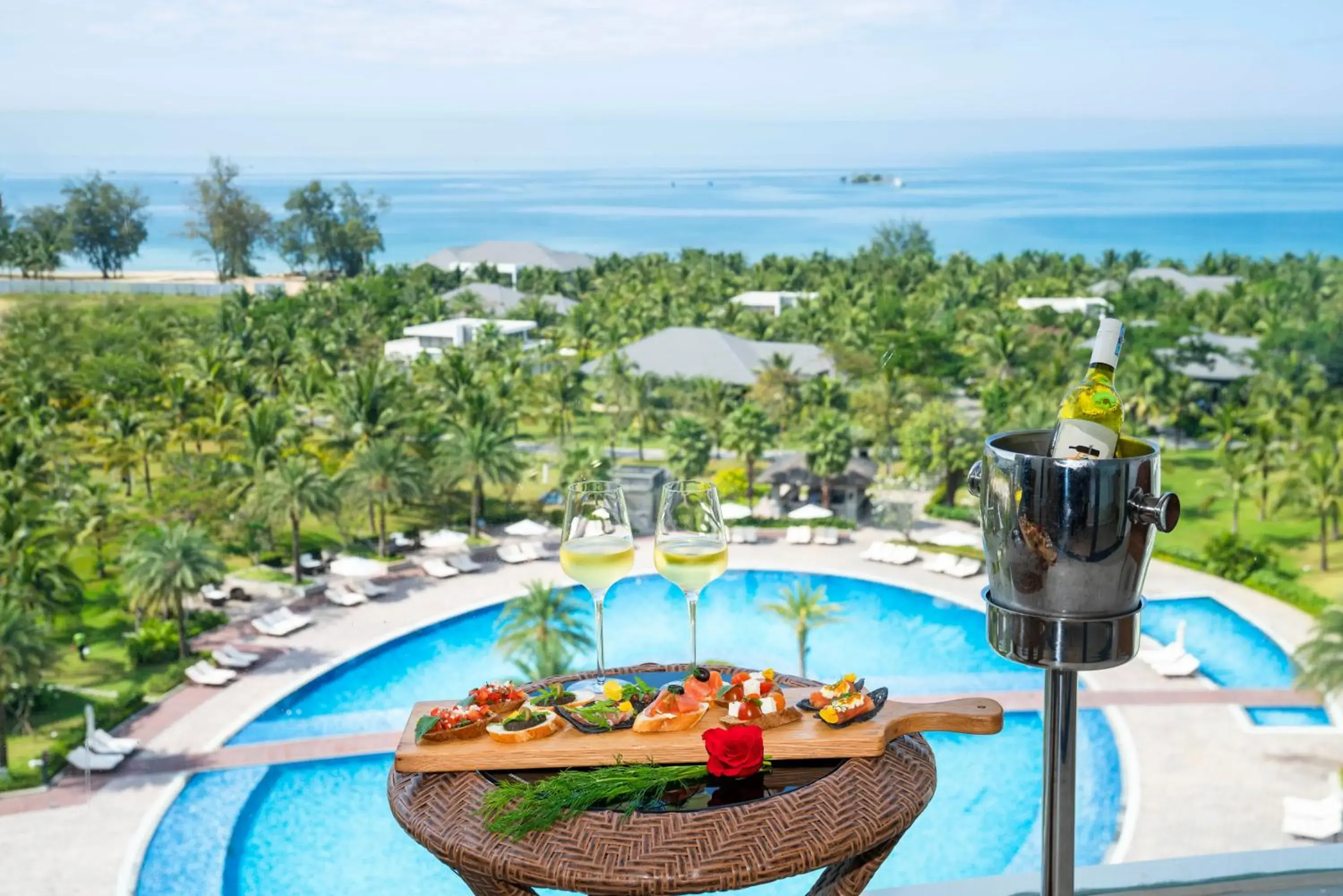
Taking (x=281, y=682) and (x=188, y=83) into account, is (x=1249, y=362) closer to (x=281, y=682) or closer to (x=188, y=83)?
(x=281, y=682)

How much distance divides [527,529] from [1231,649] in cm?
927

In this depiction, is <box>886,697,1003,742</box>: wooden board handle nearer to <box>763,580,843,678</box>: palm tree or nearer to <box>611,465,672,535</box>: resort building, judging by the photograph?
<box>763,580,843,678</box>: palm tree

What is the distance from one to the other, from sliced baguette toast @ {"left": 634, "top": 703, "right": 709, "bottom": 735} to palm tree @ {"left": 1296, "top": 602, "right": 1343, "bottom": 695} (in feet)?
42.1

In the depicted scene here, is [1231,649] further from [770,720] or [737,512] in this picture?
[770,720]

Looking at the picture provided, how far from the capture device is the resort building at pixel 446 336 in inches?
951

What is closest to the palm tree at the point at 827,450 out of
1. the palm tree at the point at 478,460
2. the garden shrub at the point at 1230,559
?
the palm tree at the point at 478,460

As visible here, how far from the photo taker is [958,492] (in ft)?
66.7

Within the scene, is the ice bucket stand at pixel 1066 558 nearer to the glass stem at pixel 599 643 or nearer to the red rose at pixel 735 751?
the red rose at pixel 735 751

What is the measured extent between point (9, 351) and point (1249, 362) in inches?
805

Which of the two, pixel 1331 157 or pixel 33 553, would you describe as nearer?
pixel 33 553

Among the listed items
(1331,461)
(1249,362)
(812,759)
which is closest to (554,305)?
(1249,362)

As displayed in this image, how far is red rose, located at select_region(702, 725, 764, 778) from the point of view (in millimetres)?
1193

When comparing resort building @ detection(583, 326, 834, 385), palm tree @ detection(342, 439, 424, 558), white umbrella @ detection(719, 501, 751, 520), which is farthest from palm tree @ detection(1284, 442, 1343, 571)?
palm tree @ detection(342, 439, 424, 558)

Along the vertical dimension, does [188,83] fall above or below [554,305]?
above
